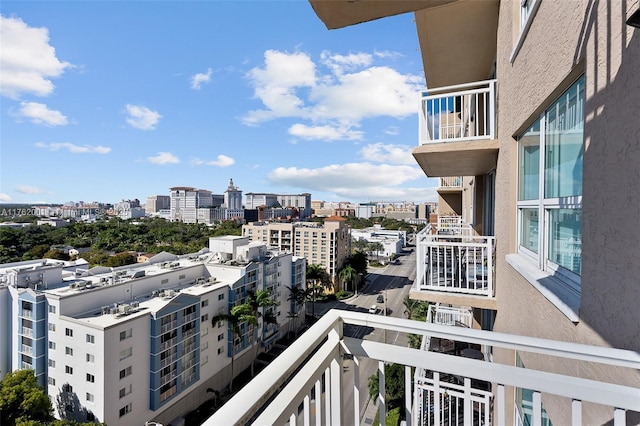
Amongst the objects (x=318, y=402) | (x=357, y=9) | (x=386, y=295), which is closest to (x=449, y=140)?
(x=357, y=9)

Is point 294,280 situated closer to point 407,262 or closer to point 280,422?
point 280,422

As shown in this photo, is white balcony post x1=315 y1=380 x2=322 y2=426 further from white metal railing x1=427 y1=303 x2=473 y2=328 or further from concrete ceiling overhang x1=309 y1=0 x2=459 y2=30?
white metal railing x1=427 y1=303 x2=473 y2=328

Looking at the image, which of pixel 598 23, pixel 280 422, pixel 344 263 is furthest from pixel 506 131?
pixel 344 263

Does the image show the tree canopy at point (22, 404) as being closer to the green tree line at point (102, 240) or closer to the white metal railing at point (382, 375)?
the white metal railing at point (382, 375)

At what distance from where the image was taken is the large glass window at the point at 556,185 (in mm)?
1764

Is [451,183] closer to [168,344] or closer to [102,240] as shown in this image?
[168,344]

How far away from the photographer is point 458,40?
449 centimetres

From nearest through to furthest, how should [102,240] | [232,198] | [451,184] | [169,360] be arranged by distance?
[451,184]
[169,360]
[102,240]
[232,198]

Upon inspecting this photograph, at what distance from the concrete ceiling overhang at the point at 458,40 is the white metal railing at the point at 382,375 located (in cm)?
333

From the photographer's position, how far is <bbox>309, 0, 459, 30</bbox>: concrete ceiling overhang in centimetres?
141

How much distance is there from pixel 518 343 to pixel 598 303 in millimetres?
459

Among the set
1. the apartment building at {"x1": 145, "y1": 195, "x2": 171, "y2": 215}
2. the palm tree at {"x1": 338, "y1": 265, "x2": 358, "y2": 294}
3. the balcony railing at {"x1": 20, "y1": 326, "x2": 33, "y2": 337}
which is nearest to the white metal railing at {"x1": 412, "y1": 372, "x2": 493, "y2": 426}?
the balcony railing at {"x1": 20, "y1": 326, "x2": 33, "y2": 337}

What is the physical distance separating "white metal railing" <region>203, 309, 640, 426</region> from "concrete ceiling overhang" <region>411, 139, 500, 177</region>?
2.70 meters

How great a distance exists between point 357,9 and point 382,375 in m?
1.80
